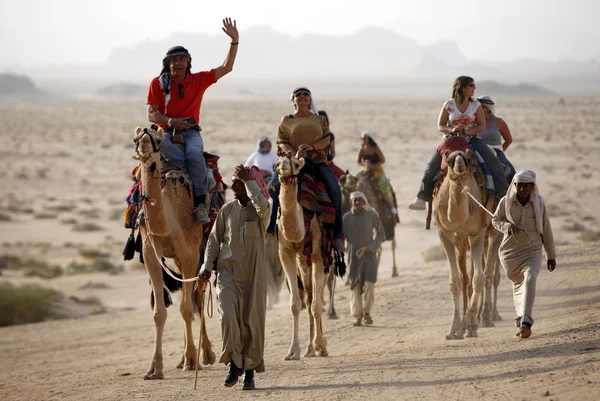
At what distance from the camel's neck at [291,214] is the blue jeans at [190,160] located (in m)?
1.13

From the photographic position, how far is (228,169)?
43.6 m

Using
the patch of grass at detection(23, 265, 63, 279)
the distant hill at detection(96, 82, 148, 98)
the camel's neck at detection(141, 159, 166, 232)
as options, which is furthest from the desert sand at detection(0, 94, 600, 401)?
the distant hill at detection(96, 82, 148, 98)

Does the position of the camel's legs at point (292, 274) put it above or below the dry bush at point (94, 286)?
above

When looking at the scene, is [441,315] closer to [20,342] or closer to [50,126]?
[20,342]

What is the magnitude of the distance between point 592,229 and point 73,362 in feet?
57.0

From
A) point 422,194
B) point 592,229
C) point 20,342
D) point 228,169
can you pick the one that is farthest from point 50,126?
point 422,194

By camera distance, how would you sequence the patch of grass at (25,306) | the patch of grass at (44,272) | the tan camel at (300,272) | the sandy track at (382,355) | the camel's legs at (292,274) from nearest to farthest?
the sandy track at (382,355), the tan camel at (300,272), the camel's legs at (292,274), the patch of grass at (25,306), the patch of grass at (44,272)

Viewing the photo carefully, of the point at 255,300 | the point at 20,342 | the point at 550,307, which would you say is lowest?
the point at 20,342

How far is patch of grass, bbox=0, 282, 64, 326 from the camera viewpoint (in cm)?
1875

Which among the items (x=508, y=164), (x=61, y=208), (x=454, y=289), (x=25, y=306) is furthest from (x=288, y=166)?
(x=61, y=208)

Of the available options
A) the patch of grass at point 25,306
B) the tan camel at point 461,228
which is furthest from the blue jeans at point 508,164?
the patch of grass at point 25,306

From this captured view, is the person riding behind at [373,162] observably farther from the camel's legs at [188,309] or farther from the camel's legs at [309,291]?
the camel's legs at [188,309]

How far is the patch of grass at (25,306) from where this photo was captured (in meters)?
18.8

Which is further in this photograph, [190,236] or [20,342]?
[20,342]
